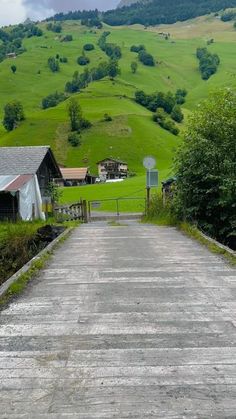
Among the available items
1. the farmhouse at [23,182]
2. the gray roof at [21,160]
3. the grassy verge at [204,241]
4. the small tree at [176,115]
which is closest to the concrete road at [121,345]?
the grassy verge at [204,241]

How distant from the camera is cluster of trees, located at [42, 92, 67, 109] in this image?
168875mm

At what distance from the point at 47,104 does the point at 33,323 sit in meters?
169

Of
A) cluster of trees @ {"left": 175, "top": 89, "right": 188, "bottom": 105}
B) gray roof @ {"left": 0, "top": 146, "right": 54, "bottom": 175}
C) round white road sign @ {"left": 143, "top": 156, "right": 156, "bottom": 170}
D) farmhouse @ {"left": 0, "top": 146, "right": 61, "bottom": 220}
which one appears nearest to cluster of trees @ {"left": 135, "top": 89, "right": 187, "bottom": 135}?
cluster of trees @ {"left": 175, "top": 89, "right": 188, "bottom": 105}

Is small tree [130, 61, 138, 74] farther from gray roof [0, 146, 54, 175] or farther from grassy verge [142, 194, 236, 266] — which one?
grassy verge [142, 194, 236, 266]

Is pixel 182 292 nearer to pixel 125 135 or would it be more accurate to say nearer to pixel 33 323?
pixel 33 323

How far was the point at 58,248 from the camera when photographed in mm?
12078

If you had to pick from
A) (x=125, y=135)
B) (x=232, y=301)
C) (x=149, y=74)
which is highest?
(x=149, y=74)

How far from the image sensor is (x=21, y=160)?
111 ft

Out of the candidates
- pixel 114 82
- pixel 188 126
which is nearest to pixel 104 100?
pixel 114 82

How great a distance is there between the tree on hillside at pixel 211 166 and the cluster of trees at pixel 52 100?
15694 cm

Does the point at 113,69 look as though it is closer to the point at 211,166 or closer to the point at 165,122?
the point at 165,122

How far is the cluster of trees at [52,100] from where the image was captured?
169 m

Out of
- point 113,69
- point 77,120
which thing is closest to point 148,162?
point 77,120

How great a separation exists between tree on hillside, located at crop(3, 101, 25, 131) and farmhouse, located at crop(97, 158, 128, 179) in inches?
1443
